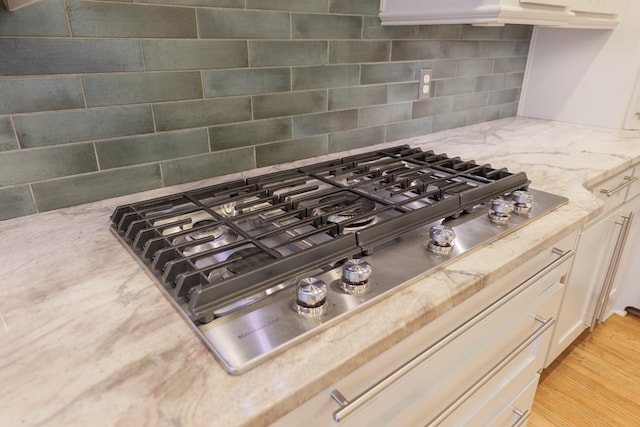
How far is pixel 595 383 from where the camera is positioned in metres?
1.67

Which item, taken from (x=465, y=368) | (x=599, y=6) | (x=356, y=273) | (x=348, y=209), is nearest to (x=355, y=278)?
(x=356, y=273)

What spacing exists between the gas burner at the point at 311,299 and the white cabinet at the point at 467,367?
105mm

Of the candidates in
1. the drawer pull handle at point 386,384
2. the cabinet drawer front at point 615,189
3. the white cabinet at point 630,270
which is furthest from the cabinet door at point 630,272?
the drawer pull handle at point 386,384

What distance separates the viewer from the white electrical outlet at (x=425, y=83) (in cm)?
165

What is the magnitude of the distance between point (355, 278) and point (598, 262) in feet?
4.32

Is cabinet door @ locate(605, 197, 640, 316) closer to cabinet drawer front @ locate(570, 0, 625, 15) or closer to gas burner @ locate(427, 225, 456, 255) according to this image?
cabinet drawer front @ locate(570, 0, 625, 15)

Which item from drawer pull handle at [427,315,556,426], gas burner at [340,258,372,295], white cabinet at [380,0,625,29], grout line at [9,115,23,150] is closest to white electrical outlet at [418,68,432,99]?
white cabinet at [380,0,625,29]

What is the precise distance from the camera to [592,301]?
67.3 inches

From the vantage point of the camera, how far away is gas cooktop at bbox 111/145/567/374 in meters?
0.63

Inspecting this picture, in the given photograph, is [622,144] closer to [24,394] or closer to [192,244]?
[192,244]

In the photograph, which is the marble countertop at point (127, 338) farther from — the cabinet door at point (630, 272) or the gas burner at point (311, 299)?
the cabinet door at point (630, 272)

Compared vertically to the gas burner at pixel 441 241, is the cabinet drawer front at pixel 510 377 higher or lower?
lower

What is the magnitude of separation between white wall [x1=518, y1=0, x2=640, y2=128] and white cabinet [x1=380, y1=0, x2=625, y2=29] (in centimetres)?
30

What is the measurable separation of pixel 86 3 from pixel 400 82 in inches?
41.4
